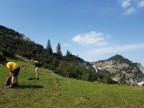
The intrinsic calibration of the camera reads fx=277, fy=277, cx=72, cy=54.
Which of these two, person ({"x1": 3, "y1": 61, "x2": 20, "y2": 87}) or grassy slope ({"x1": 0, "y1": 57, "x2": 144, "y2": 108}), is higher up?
person ({"x1": 3, "y1": 61, "x2": 20, "y2": 87})

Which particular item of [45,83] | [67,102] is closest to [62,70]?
[45,83]

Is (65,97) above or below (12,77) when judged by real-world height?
below

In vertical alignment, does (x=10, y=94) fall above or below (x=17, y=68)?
Result: below

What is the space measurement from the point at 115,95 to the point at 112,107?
3862mm

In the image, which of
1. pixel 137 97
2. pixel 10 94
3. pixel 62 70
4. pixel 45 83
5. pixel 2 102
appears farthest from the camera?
pixel 62 70

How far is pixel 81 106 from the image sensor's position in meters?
25.9

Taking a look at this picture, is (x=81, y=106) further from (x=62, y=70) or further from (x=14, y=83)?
(x=62, y=70)

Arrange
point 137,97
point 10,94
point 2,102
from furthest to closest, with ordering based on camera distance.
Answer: point 137,97 < point 10,94 < point 2,102

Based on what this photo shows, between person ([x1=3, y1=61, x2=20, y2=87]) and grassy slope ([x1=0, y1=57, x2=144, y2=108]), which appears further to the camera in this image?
person ([x1=3, y1=61, x2=20, y2=87])

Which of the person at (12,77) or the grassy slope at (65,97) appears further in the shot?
the person at (12,77)

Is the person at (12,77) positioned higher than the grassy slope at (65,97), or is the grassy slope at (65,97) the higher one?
the person at (12,77)

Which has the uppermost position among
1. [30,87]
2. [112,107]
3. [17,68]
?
[17,68]

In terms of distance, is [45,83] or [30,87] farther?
[45,83]

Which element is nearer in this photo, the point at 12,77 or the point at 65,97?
the point at 65,97
